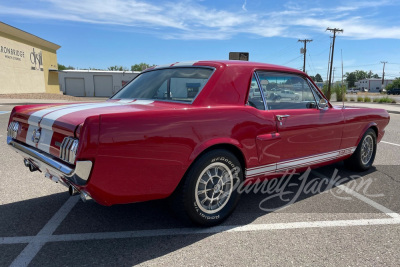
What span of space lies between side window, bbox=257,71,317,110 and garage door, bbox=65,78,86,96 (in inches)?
1601

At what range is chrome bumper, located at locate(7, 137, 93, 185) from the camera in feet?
7.00

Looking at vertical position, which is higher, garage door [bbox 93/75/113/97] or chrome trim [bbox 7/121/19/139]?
garage door [bbox 93/75/113/97]

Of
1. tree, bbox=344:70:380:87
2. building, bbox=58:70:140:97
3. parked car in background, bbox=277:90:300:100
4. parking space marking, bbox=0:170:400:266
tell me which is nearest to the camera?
parking space marking, bbox=0:170:400:266

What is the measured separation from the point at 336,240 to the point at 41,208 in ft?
9.64

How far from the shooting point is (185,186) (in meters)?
2.59

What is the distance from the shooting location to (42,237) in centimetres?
266

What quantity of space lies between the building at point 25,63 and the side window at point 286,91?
2647cm

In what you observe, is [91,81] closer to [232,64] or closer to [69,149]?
[232,64]

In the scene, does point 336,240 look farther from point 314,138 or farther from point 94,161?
point 94,161

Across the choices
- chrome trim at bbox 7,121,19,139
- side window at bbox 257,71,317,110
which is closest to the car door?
side window at bbox 257,71,317,110

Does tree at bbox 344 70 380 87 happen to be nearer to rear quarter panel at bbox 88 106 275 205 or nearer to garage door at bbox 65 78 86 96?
garage door at bbox 65 78 86 96

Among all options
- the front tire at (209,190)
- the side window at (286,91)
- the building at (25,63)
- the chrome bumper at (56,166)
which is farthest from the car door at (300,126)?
the building at (25,63)

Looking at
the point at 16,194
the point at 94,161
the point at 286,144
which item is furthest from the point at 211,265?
the point at 16,194

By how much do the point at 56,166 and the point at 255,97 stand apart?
6.48 ft
